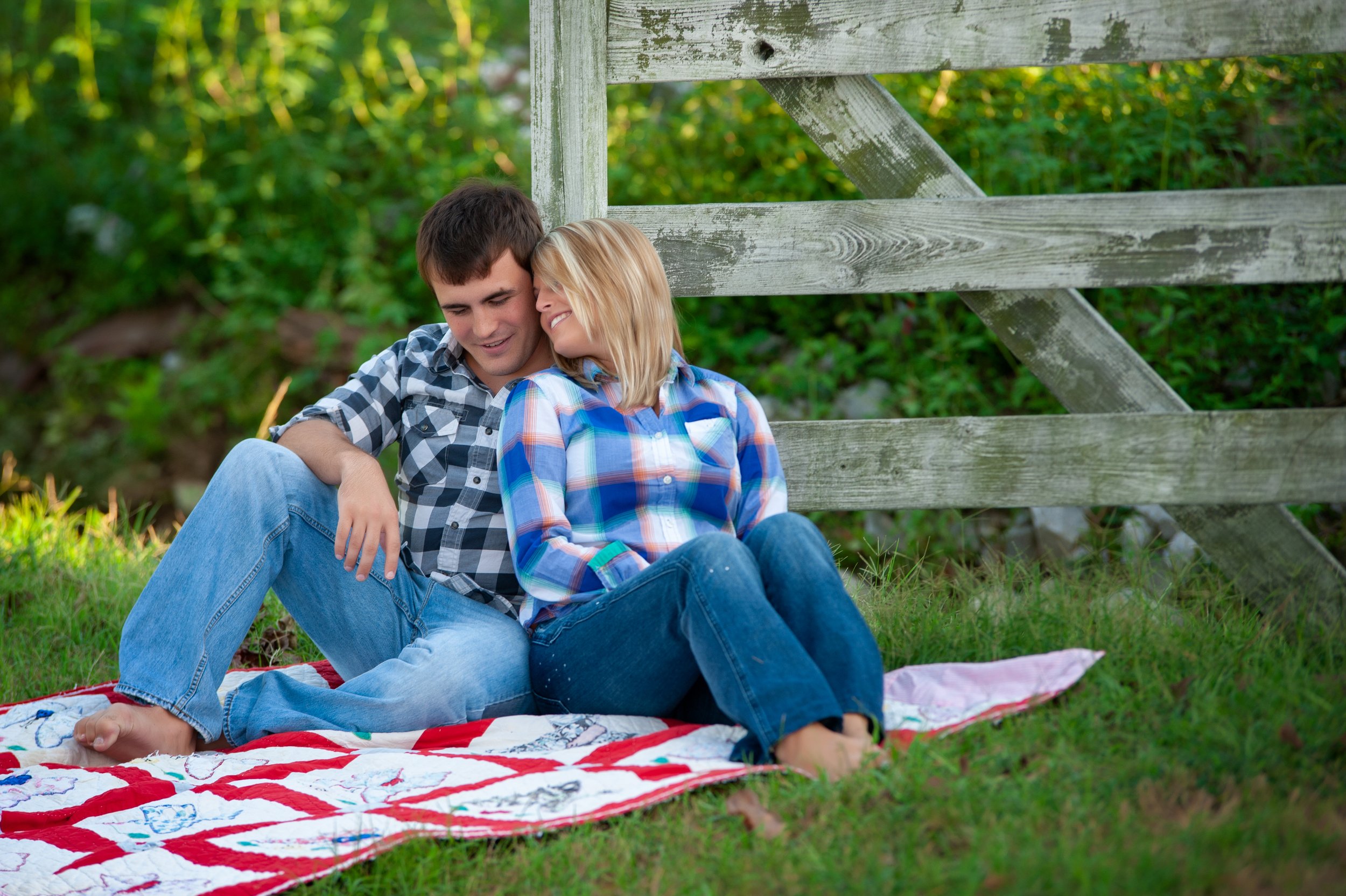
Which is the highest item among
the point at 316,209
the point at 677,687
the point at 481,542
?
the point at 316,209

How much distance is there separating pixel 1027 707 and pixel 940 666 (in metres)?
0.26

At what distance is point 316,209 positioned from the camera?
5.77m

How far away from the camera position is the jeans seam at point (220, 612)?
7.15ft

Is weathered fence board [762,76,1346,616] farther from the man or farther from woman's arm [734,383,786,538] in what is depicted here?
the man

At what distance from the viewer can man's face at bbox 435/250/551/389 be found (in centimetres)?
241

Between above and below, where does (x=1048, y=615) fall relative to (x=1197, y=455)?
below

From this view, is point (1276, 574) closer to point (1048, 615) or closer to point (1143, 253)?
point (1048, 615)

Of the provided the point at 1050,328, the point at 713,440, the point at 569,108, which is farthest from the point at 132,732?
the point at 1050,328

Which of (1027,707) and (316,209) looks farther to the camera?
(316,209)

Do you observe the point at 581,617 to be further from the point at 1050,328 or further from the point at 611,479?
the point at 1050,328

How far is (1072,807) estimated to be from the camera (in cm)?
164

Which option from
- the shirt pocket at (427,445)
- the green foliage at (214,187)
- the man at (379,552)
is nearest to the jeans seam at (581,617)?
the man at (379,552)

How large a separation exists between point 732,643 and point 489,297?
955 millimetres

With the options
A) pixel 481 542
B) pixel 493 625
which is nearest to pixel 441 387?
pixel 481 542
